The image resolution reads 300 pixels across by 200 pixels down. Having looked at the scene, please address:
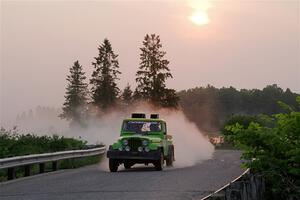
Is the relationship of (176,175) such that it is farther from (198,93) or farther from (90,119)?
(198,93)

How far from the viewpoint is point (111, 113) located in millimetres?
96812

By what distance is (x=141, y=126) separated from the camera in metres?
24.4

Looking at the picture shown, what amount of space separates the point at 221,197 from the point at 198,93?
17576cm

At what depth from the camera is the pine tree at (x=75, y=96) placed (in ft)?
372

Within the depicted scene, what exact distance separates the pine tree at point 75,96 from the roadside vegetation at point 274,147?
102m

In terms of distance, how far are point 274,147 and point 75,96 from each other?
104m

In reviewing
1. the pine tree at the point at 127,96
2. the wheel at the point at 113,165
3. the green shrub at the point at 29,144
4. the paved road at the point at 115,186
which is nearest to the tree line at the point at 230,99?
the pine tree at the point at 127,96

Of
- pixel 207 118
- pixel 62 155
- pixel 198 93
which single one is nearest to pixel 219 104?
pixel 198 93

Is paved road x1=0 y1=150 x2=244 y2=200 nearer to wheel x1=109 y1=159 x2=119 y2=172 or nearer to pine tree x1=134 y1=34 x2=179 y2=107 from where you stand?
wheel x1=109 y1=159 x2=119 y2=172

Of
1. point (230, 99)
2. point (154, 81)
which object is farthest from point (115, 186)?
point (230, 99)

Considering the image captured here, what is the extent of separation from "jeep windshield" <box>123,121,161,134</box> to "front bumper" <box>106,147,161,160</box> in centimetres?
181

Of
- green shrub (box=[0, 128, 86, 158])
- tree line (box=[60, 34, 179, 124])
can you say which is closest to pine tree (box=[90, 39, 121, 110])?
tree line (box=[60, 34, 179, 124])

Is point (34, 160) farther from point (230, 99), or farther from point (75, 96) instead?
point (230, 99)

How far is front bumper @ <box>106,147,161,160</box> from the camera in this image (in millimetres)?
22344
